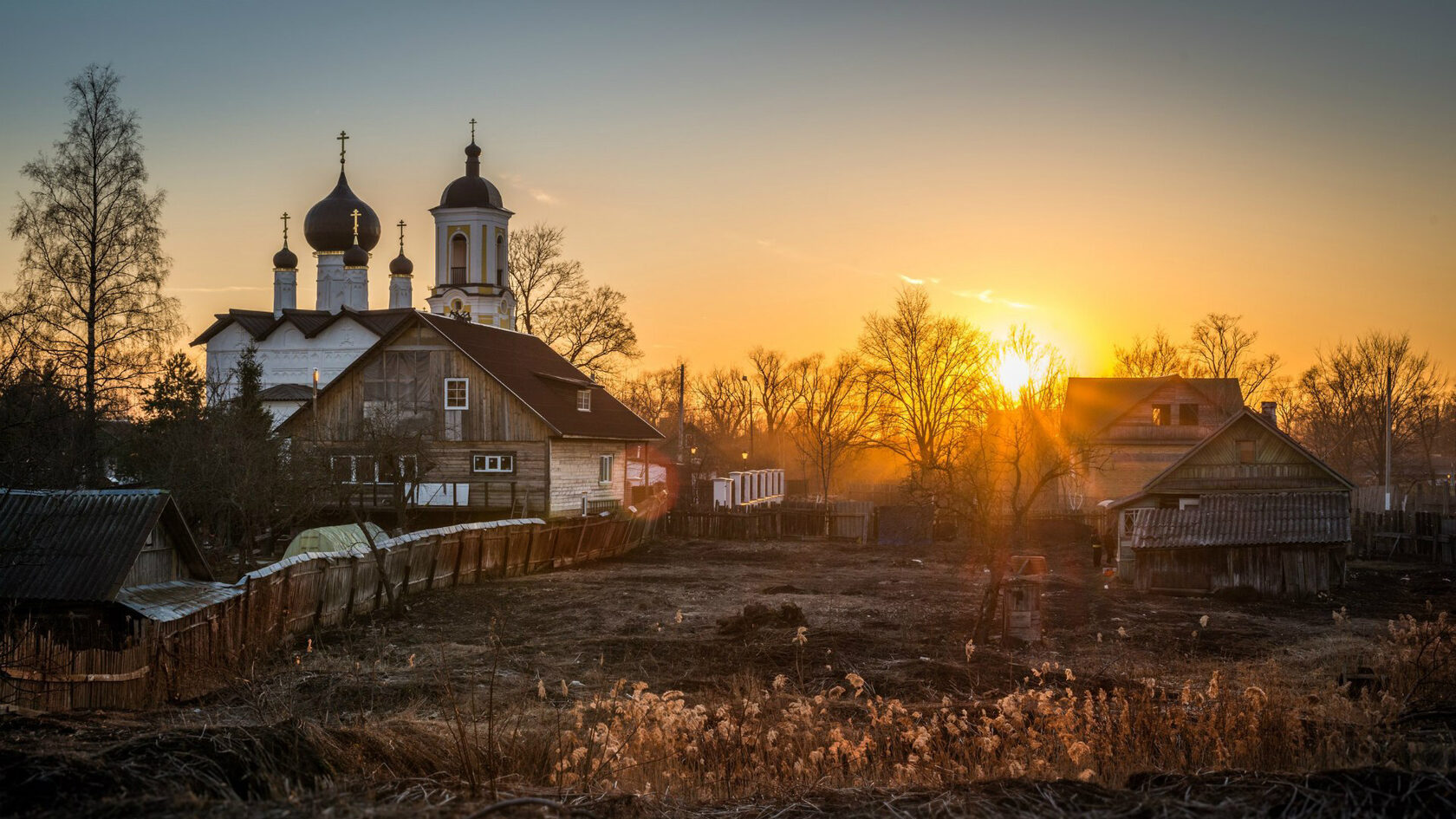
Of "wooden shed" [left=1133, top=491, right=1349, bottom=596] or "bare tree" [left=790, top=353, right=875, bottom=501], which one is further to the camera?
"bare tree" [left=790, top=353, right=875, bottom=501]

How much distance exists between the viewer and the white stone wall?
37.2 m

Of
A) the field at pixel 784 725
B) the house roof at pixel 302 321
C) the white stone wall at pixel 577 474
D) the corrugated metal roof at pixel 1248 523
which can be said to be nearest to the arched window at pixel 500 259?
the house roof at pixel 302 321

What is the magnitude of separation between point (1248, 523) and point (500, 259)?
43847 mm

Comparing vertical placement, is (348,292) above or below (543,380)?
above

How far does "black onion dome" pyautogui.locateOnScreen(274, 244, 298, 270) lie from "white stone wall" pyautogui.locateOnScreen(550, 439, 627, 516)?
32.8 metres

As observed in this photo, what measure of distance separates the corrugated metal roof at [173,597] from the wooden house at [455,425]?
64.0ft

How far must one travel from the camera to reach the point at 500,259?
60500 mm

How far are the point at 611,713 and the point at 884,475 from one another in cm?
11354

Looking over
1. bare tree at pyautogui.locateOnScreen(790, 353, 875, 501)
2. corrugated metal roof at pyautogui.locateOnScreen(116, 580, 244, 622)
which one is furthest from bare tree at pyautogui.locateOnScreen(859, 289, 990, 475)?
corrugated metal roof at pyautogui.locateOnScreen(116, 580, 244, 622)

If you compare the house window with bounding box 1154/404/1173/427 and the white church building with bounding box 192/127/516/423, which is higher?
the white church building with bounding box 192/127/516/423

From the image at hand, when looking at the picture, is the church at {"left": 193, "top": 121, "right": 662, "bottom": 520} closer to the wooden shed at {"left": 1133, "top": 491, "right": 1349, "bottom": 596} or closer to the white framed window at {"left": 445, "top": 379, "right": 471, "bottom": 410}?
the white framed window at {"left": 445, "top": 379, "right": 471, "bottom": 410}

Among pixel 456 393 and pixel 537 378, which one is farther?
pixel 537 378

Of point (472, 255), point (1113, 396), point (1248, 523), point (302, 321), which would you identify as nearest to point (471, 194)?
point (472, 255)

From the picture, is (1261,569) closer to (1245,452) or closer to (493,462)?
(1245,452)
